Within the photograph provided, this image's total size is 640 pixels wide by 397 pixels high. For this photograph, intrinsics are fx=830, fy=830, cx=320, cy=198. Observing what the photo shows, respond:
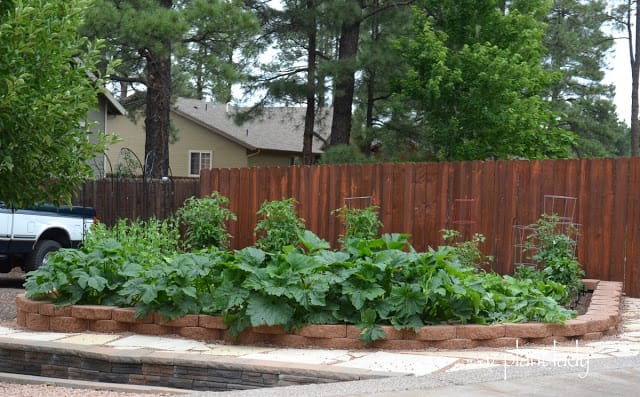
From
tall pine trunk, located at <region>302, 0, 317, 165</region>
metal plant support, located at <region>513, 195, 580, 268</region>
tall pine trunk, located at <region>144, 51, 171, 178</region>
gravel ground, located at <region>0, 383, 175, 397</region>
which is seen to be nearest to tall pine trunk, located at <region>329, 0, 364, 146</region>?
tall pine trunk, located at <region>302, 0, 317, 165</region>

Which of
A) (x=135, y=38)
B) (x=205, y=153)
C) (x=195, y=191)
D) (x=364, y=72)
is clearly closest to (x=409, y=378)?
(x=195, y=191)

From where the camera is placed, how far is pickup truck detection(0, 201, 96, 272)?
477 inches

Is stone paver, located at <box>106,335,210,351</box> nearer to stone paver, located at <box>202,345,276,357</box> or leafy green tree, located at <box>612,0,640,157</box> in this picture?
stone paver, located at <box>202,345,276,357</box>

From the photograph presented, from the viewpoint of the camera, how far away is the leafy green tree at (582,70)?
1340 inches

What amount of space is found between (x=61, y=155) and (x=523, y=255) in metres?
7.12

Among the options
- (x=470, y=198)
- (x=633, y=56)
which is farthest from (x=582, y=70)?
(x=470, y=198)

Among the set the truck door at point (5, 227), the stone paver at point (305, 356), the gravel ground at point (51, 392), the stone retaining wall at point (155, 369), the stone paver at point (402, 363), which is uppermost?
the truck door at point (5, 227)

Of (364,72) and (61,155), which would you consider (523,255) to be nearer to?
(61,155)

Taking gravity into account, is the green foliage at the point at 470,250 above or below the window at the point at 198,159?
below

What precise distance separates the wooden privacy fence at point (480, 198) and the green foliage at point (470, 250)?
0.18 meters

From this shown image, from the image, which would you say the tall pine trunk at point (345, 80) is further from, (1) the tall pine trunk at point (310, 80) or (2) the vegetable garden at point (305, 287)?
(2) the vegetable garden at point (305, 287)

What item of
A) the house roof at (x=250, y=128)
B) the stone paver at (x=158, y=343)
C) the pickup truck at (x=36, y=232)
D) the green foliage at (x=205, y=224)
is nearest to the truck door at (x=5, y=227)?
the pickup truck at (x=36, y=232)

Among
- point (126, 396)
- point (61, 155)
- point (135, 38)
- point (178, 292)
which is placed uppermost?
point (135, 38)

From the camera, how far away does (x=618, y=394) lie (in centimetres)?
504
